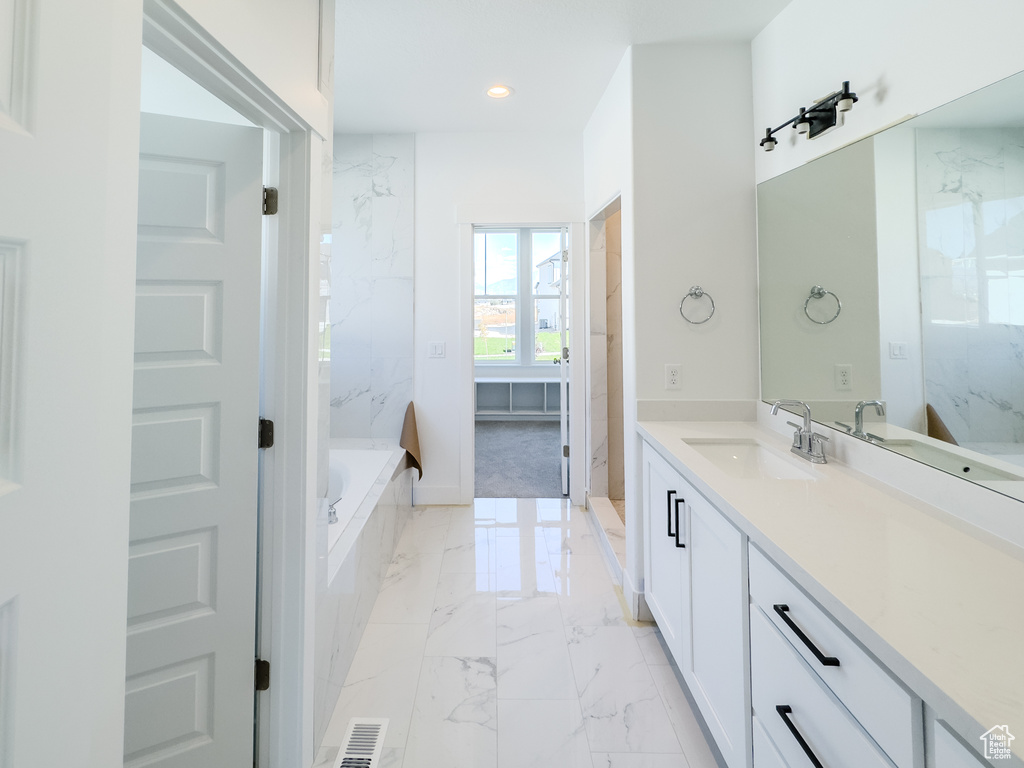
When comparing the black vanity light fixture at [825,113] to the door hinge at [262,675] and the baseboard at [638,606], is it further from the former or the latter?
the door hinge at [262,675]

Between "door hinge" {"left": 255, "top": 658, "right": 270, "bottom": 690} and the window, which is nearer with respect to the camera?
"door hinge" {"left": 255, "top": 658, "right": 270, "bottom": 690}

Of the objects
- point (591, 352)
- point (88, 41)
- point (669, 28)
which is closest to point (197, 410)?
point (88, 41)

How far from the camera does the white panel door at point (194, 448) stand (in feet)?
4.32

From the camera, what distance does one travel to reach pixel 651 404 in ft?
7.66

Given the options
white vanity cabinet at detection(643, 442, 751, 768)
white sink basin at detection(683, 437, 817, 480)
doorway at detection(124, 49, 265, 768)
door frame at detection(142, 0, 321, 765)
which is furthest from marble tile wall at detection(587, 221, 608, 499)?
doorway at detection(124, 49, 265, 768)

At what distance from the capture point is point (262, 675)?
1.46 meters

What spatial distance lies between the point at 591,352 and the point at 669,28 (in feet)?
5.88

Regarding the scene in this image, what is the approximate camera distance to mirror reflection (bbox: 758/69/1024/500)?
3.78 feet

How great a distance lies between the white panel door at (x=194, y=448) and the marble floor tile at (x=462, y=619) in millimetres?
806

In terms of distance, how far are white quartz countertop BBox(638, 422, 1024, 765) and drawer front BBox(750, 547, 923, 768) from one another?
0.04 meters

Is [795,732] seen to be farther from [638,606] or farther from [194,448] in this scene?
[194,448]

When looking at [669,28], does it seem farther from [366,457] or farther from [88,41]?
[366,457]

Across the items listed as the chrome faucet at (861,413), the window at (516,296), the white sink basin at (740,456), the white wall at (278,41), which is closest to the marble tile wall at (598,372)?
the white sink basin at (740,456)

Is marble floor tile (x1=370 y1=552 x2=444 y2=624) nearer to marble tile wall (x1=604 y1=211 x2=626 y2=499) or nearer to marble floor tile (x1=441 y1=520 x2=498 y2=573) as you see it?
marble floor tile (x1=441 y1=520 x2=498 y2=573)
